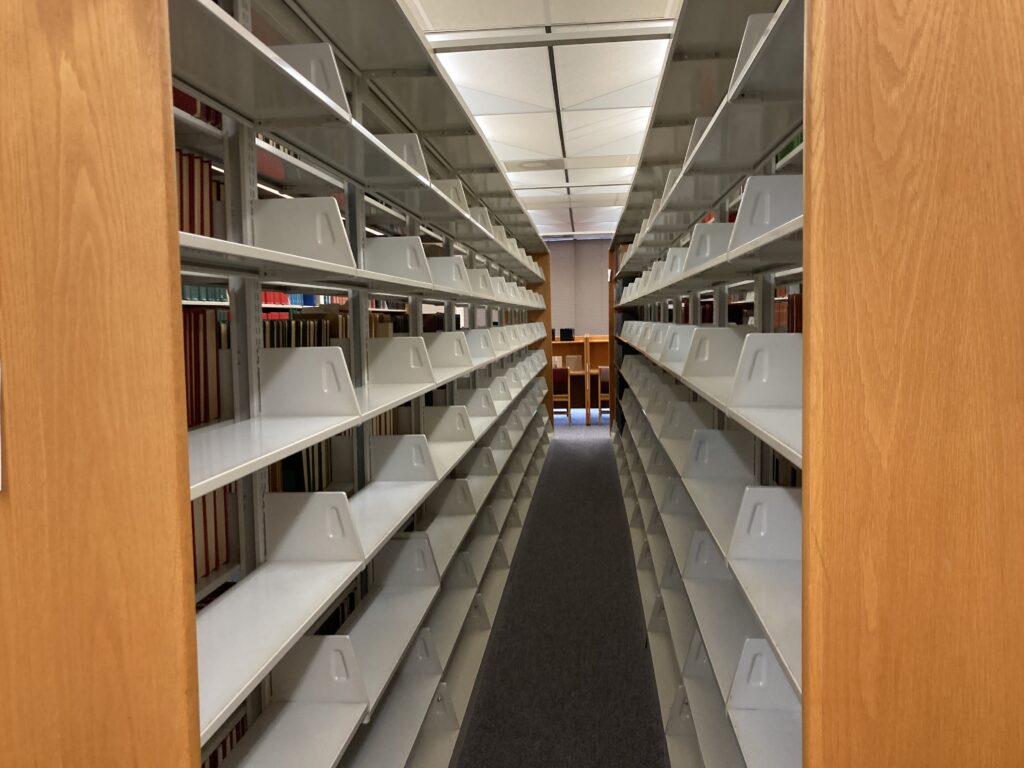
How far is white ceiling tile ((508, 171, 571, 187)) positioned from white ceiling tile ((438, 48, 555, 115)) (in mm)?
2014

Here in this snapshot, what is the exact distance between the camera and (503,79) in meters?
4.60

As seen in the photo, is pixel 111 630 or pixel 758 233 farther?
pixel 758 233

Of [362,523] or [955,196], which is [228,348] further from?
[955,196]

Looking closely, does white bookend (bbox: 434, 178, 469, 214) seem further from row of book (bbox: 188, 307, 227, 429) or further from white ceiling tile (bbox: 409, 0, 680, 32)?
row of book (bbox: 188, 307, 227, 429)

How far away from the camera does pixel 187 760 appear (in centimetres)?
104

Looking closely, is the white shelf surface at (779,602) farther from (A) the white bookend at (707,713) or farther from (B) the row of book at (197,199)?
(B) the row of book at (197,199)

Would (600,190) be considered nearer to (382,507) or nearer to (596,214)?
(596,214)

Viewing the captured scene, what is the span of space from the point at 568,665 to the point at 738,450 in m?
1.35

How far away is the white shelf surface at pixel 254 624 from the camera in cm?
120

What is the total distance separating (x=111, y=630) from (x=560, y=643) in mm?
2648

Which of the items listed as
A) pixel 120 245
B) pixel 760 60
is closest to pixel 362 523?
pixel 120 245

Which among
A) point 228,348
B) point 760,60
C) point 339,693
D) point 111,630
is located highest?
point 760,60

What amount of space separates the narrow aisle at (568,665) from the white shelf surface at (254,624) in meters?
1.16

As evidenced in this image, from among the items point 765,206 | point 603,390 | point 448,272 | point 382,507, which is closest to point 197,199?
point 382,507
